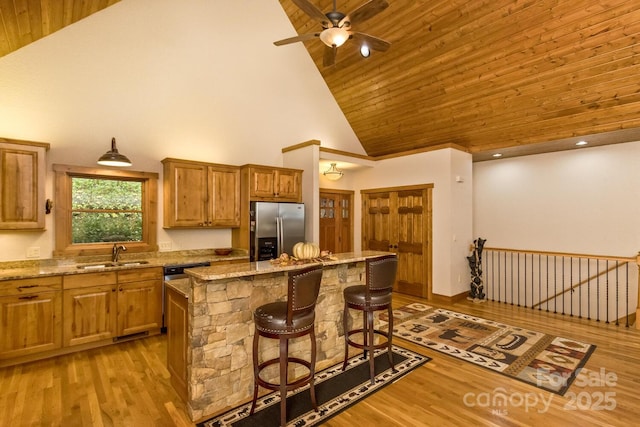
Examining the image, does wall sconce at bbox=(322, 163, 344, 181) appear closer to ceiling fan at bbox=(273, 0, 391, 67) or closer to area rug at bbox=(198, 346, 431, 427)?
ceiling fan at bbox=(273, 0, 391, 67)

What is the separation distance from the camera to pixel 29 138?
383cm

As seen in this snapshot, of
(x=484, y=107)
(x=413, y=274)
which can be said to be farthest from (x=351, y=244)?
(x=484, y=107)

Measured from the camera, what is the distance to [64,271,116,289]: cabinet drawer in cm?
358

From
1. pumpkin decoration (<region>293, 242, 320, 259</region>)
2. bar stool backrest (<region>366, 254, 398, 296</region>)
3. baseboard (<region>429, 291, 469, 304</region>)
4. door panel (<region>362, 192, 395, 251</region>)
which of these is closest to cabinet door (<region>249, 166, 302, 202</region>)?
door panel (<region>362, 192, 395, 251</region>)

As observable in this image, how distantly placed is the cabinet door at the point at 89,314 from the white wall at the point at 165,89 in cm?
92

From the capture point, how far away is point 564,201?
608cm

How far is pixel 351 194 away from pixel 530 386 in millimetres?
5140

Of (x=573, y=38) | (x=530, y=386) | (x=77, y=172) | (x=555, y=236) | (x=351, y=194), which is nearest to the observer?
(x=530, y=386)

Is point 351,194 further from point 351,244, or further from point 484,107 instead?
point 484,107

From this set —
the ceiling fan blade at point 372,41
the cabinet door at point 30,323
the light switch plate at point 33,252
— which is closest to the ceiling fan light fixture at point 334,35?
the ceiling fan blade at point 372,41

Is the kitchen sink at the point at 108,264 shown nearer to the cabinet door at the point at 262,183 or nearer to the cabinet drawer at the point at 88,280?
the cabinet drawer at the point at 88,280

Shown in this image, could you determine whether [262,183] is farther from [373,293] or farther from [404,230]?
[404,230]

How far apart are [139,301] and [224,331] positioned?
2127 mm

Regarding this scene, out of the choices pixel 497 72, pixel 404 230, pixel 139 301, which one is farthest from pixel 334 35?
pixel 404 230
